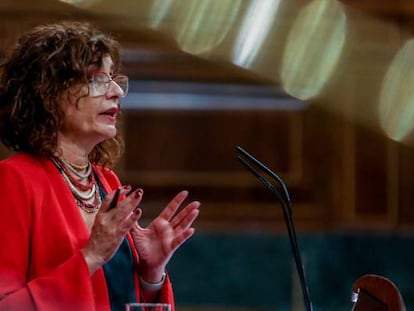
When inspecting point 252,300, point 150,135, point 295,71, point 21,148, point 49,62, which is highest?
point 49,62

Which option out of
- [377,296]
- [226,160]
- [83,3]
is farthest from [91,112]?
[226,160]

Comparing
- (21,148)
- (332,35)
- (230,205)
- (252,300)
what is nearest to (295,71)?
(332,35)

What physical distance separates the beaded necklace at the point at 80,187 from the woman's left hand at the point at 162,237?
65 millimetres

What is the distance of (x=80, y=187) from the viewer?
1821 mm

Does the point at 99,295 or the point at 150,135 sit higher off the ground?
the point at 99,295

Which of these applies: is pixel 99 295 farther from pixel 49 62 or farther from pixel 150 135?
pixel 150 135

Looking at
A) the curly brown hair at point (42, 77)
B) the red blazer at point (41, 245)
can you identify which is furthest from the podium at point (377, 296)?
the curly brown hair at point (42, 77)

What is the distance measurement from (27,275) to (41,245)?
0.04 metres

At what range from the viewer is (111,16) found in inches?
146

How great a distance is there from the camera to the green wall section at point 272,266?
3.76m

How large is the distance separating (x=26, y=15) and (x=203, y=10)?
0.49 metres

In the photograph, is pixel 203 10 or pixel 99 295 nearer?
pixel 99 295

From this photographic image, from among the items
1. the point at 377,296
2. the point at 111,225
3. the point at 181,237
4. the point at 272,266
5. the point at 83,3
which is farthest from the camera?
the point at 272,266

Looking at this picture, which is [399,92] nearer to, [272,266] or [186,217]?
[272,266]
